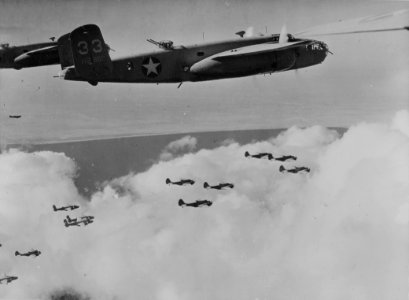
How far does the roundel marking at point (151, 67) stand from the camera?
7.95 metres

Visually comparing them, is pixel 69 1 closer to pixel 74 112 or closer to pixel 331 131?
pixel 74 112

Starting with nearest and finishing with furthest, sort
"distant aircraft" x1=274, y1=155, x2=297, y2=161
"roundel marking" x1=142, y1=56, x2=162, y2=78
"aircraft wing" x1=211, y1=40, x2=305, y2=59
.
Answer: "aircraft wing" x1=211, y1=40, x2=305, y2=59
"roundel marking" x1=142, y1=56, x2=162, y2=78
"distant aircraft" x1=274, y1=155, x2=297, y2=161

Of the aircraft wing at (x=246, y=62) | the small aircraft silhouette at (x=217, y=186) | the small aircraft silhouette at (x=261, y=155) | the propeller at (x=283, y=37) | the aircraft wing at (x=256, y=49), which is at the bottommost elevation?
the small aircraft silhouette at (x=217, y=186)

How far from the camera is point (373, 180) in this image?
10156 mm

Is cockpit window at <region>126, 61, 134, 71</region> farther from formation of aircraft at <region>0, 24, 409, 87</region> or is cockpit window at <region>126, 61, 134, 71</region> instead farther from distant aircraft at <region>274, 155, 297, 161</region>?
distant aircraft at <region>274, 155, 297, 161</region>

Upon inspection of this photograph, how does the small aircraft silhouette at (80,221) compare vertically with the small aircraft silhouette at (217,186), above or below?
below

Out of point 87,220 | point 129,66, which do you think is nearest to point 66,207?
point 87,220

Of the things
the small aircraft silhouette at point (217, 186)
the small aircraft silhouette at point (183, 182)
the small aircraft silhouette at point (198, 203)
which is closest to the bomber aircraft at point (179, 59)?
the small aircraft silhouette at point (183, 182)

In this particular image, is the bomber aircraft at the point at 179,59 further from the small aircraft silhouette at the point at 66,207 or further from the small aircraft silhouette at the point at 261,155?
the small aircraft silhouette at the point at 66,207

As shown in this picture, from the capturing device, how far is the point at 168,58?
26.5ft

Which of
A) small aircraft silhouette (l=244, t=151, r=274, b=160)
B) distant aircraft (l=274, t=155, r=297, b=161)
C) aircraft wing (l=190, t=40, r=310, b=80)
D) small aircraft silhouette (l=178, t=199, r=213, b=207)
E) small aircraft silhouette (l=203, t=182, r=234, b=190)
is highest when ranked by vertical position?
aircraft wing (l=190, t=40, r=310, b=80)

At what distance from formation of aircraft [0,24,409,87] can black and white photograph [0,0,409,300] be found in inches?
0.8

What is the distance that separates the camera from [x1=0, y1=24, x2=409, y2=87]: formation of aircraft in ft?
25.0

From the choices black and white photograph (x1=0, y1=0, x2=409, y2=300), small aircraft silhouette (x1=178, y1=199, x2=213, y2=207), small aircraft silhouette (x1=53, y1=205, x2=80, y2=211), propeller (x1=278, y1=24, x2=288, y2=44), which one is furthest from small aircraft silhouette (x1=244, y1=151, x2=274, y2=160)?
small aircraft silhouette (x1=53, y1=205, x2=80, y2=211)
